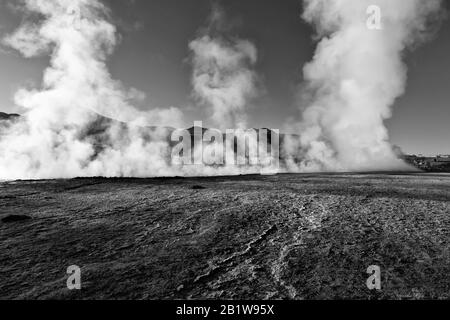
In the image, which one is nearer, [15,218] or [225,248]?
[225,248]

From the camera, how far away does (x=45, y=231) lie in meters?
5.47

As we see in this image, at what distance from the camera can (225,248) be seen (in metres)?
4.68

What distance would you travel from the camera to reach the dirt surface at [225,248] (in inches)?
136

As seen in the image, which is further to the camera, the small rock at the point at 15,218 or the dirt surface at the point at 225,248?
the small rock at the point at 15,218

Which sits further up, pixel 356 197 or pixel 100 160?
pixel 100 160

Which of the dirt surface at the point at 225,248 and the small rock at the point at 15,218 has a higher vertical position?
the small rock at the point at 15,218

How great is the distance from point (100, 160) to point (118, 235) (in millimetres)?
23545

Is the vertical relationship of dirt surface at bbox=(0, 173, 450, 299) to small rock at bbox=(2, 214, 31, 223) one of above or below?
below

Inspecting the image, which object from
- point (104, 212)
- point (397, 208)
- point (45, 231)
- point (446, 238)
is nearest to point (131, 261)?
point (45, 231)

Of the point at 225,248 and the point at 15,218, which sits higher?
the point at 15,218

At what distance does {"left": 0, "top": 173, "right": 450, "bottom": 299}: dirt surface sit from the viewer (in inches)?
136

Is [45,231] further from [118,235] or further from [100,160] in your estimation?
[100,160]

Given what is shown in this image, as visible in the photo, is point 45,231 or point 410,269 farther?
point 45,231

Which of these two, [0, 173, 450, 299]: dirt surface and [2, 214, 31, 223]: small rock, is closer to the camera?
[0, 173, 450, 299]: dirt surface
